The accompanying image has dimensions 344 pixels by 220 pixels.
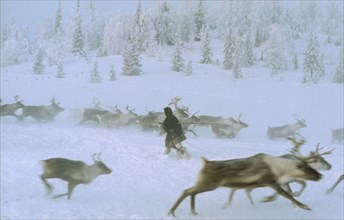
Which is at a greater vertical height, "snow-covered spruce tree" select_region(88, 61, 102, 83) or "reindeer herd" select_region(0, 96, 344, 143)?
"reindeer herd" select_region(0, 96, 344, 143)

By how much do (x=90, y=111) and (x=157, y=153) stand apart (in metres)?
8.04

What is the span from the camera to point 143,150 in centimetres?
1230

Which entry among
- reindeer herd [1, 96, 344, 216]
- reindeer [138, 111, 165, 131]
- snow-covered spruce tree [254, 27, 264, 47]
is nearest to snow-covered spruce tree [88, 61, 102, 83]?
reindeer [138, 111, 165, 131]

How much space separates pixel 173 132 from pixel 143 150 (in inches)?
55.6

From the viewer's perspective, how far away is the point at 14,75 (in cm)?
3675

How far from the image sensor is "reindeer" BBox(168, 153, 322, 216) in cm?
586

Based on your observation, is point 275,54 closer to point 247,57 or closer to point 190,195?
point 247,57

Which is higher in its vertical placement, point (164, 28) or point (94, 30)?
point (164, 28)

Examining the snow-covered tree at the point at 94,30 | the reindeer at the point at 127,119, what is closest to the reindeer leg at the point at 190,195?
the reindeer at the point at 127,119

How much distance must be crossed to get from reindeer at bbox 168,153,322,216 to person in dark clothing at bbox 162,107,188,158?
197 inches

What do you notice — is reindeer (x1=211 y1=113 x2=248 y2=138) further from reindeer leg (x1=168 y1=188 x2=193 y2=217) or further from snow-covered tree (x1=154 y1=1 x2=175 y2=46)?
snow-covered tree (x1=154 y1=1 x2=175 y2=46)

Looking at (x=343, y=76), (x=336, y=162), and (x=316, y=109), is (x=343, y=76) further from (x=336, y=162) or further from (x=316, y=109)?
(x=336, y=162)

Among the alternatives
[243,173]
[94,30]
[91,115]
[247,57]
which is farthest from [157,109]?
[94,30]

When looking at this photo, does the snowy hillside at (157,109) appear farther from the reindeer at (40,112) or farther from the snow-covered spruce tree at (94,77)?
→ the reindeer at (40,112)
